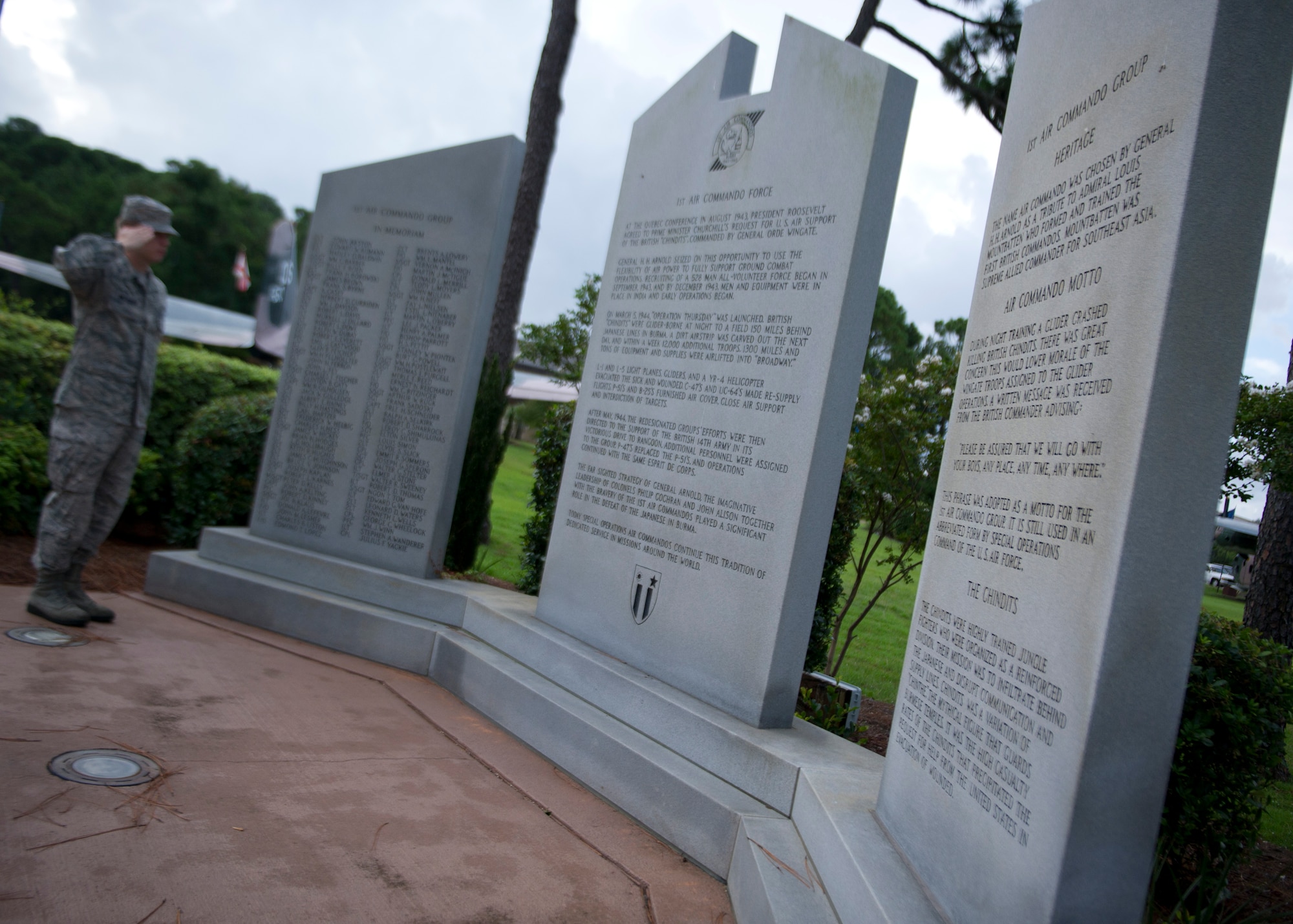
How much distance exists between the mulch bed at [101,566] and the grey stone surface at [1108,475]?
226 inches

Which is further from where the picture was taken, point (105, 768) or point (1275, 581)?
point (1275, 581)

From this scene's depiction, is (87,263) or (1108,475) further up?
(87,263)

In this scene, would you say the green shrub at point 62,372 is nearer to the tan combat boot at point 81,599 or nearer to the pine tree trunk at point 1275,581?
the tan combat boot at point 81,599

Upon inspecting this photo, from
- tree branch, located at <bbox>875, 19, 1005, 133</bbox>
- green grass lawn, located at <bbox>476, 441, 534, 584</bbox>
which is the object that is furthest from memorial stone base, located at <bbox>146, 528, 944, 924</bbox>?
tree branch, located at <bbox>875, 19, 1005, 133</bbox>

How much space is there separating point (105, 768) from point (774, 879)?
2.38 m

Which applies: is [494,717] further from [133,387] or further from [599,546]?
[133,387]

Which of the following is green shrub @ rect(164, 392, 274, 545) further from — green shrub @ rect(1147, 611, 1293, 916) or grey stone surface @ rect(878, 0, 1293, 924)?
green shrub @ rect(1147, 611, 1293, 916)

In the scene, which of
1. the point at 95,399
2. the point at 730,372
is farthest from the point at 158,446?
the point at 730,372

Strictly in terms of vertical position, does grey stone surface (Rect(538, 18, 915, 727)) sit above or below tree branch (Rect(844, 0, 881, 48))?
below

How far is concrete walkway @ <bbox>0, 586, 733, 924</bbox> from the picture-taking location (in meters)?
2.42

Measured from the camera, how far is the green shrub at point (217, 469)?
697 cm

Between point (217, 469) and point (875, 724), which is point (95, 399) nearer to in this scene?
point (217, 469)

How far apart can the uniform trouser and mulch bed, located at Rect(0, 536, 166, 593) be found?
3.67ft

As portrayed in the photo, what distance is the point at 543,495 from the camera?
643cm
